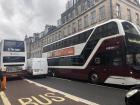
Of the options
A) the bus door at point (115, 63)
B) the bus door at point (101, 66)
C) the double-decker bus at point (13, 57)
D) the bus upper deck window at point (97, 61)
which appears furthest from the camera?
the double-decker bus at point (13, 57)

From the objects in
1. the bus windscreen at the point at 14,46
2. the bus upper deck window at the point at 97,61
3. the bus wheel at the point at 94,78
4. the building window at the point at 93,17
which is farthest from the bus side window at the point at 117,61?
the building window at the point at 93,17

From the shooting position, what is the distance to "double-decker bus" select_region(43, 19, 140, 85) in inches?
490

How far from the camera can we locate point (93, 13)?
3403 cm

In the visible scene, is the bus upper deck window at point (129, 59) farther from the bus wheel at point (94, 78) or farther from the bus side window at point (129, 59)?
the bus wheel at point (94, 78)

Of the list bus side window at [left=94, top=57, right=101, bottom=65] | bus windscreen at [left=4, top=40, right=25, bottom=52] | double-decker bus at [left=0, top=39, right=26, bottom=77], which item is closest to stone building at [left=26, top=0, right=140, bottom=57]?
bus windscreen at [left=4, top=40, right=25, bottom=52]

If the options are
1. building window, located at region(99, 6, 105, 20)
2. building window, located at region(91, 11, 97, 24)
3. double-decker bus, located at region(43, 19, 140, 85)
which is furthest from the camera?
building window, located at region(91, 11, 97, 24)

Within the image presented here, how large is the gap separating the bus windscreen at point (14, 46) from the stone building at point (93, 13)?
1381 cm

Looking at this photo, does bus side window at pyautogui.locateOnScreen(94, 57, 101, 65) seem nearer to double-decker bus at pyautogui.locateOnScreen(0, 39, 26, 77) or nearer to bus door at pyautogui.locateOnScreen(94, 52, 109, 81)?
bus door at pyautogui.locateOnScreen(94, 52, 109, 81)

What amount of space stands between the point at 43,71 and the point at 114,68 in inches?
459

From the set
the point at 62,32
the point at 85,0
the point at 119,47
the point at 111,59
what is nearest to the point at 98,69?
the point at 111,59

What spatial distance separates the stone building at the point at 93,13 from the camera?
30248 mm

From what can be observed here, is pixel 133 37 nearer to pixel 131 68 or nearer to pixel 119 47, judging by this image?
pixel 119 47

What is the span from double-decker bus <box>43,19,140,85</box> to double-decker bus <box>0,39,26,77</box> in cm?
530

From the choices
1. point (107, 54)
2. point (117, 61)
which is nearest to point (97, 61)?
point (107, 54)
